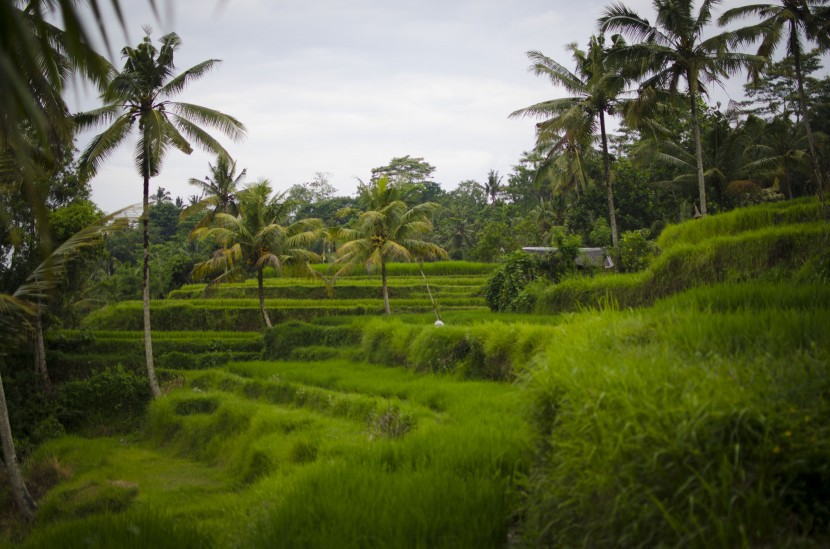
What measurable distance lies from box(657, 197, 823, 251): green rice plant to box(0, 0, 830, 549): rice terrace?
0.05m

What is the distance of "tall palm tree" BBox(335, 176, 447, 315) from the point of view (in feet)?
79.4

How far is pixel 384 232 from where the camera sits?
24859 millimetres

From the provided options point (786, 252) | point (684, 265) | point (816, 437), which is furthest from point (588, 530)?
point (684, 265)

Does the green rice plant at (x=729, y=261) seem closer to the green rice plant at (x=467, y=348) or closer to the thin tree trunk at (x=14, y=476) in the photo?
the green rice plant at (x=467, y=348)

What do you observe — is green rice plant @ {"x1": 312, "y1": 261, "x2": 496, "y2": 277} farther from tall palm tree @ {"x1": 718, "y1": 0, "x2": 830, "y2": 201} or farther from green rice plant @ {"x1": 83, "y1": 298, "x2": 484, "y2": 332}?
tall palm tree @ {"x1": 718, "y1": 0, "x2": 830, "y2": 201}

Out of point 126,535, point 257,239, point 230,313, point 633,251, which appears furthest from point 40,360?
point 633,251

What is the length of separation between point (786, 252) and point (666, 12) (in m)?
12.2

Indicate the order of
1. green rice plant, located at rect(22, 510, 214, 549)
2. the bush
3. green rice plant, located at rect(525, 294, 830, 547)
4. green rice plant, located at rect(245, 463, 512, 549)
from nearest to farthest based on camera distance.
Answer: green rice plant, located at rect(525, 294, 830, 547), green rice plant, located at rect(245, 463, 512, 549), green rice plant, located at rect(22, 510, 214, 549), the bush

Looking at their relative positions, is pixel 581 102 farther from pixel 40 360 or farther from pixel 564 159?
pixel 40 360

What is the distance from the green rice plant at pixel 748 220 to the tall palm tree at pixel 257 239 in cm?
1645

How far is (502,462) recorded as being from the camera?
16.5 feet

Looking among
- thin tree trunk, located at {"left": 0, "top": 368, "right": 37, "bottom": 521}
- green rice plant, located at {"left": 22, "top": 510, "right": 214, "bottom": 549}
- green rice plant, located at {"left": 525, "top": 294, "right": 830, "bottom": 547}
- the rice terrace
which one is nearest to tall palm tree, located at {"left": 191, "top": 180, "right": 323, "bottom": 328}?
the rice terrace

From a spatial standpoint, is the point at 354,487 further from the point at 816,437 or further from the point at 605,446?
the point at 816,437

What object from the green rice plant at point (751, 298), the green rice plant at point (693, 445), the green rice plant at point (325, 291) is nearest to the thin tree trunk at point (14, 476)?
the green rice plant at point (693, 445)
